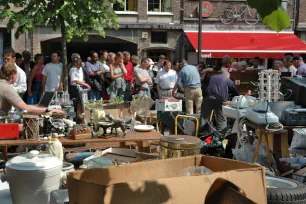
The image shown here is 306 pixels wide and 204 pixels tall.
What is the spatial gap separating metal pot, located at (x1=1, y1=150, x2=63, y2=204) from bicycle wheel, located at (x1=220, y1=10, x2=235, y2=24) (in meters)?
17.5

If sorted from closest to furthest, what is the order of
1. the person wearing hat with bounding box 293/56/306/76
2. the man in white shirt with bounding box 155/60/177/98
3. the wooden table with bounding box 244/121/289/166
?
the wooden table with bounding box 244/121/289/166, the man in white shirt with bounding box 155/60/177/98, the person wearing hat with bounding box 293/56/306/76

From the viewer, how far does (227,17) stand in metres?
19.6

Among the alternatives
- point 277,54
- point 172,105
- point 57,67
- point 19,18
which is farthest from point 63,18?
point 277,54

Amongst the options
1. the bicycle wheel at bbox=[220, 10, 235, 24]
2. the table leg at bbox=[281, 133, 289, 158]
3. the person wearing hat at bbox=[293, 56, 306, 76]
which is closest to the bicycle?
the bicycle wheel at bbox=[220, 10, 235, 24]

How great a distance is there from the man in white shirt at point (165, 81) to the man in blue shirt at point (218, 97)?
1.91m

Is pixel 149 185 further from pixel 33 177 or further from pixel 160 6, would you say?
pixel 160 6

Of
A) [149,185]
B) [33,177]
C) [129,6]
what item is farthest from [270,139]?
[129,6]

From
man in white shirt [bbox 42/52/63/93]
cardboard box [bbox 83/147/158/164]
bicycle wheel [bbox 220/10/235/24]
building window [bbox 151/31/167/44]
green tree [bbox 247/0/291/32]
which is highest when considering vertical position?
bicycle wheel [bbox 220/10/235/24]

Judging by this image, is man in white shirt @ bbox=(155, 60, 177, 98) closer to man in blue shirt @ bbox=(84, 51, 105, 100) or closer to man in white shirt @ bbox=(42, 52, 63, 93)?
man in blue shirt @ bbox=(84, 51, 105, 100)

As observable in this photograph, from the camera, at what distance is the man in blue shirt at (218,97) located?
6.88 meters

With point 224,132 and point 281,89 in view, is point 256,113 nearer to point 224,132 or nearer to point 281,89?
point 224,132

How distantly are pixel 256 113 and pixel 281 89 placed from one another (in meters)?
1.86

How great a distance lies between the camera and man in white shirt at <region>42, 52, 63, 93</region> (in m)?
8.68

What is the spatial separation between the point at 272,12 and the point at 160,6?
18000mm
